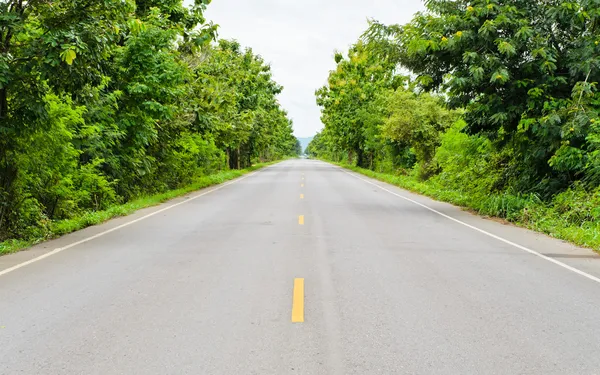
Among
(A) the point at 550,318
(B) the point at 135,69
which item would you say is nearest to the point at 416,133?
(B) the point at 135,69

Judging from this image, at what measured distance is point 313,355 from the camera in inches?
156

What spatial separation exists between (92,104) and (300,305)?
9442 millimetres

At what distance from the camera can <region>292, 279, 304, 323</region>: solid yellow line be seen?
4.85 m

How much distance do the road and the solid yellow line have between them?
1.1 inches

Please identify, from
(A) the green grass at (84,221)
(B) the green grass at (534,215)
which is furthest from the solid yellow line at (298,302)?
(B) the green grass at (534,215)

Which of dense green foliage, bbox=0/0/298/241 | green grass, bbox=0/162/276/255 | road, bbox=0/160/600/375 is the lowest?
green grass, bbox=0/162/276/255

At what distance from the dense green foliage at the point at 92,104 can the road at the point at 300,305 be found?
2007mm

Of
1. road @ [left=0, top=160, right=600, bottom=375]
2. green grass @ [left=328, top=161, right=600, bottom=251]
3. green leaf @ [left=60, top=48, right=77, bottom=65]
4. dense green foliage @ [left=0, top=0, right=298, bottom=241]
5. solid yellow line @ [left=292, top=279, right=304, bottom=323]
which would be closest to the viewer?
road @ [left=0, top=160, right=600, bottom=375]

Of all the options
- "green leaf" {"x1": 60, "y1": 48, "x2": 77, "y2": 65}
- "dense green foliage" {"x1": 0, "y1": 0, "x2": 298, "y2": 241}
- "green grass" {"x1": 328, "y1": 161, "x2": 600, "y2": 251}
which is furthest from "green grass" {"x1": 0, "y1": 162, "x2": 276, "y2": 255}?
"green grass" {"x1": 328, "y1": 161, "x2": 600, "y2": 251}

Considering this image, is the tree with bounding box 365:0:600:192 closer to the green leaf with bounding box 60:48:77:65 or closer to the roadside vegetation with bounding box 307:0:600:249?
the roadside vegetation with bounding box 307:0:600:249

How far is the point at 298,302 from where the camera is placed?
5383mm

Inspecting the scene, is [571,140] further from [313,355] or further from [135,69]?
[135,69]

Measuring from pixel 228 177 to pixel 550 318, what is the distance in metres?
29.1

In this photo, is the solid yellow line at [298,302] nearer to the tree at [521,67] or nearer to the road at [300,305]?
the road at [300,305]
